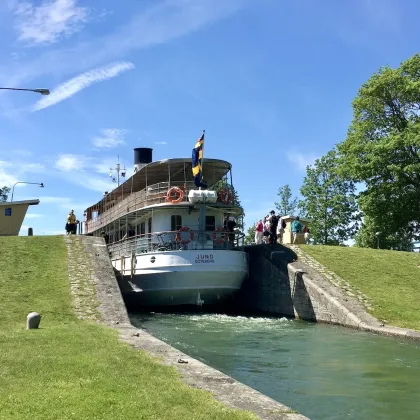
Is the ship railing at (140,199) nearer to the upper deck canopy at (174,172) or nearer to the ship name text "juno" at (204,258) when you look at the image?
the upper deck canopy at (174,172)

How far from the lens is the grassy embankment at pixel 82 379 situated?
6141 mm

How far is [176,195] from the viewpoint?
83.6 feet

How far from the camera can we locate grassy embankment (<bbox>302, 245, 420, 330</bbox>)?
18167mm

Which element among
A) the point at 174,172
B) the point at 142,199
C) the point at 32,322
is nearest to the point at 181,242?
the point at 142,199

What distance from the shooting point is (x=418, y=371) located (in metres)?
11.0

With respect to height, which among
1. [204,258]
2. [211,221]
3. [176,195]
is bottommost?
[204,258]

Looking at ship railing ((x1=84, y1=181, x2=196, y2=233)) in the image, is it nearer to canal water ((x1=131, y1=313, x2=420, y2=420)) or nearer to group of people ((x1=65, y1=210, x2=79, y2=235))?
group of people ((x1=65, y1=210, x2=79, y2=235))

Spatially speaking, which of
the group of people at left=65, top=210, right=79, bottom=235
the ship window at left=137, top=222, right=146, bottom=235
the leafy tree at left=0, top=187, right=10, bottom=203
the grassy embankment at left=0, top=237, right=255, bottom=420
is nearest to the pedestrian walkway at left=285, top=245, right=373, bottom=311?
the ship window at left=137, top=222, right=146, bottom=235

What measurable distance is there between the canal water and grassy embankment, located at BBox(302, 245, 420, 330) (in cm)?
194

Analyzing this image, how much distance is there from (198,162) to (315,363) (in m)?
14.4

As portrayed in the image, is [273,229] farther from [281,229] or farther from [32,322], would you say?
[32,322]

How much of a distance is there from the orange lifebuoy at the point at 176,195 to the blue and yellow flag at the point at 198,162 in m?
0.97

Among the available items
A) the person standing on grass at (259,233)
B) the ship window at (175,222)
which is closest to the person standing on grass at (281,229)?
the person standing on grass at (259,233)

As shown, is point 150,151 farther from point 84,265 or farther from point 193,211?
point 84,265
